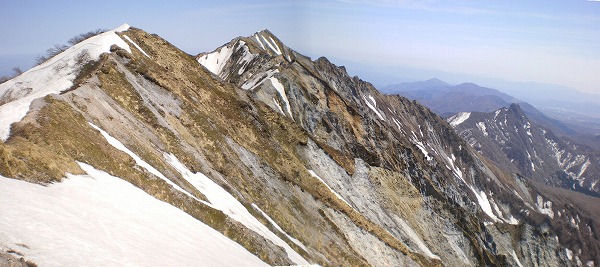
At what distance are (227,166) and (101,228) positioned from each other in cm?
1964

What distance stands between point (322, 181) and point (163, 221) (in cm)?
3032

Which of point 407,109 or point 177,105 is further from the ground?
point 407,109

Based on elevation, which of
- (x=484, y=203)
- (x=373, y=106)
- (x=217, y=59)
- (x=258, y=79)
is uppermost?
(x=373, y=106)

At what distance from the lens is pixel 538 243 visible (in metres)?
103

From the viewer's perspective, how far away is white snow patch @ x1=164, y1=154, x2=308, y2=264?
2585 cm

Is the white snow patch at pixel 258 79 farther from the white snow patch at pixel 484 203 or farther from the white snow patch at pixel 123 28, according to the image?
the white snow patch at pixel 484 203

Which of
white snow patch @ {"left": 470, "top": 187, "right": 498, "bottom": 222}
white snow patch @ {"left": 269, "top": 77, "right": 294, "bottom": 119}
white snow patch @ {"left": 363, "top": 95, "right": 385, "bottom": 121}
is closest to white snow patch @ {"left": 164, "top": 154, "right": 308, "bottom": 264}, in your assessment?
white snow patch @ {"left": 269, "top": 77, "right": 294, "bottom": 119}

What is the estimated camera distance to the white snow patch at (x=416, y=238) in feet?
174

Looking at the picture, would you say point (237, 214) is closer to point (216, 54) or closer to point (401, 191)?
point (401, 191)

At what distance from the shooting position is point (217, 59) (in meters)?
96.9

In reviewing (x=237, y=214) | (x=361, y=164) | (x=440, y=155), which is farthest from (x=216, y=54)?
(x=440, y=155)

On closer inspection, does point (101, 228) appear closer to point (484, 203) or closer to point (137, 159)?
point (137, 159)

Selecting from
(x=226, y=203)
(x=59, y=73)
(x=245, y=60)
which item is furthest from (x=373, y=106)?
(x=226, y=203)

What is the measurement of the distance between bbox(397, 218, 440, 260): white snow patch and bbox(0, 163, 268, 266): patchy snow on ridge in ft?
123
